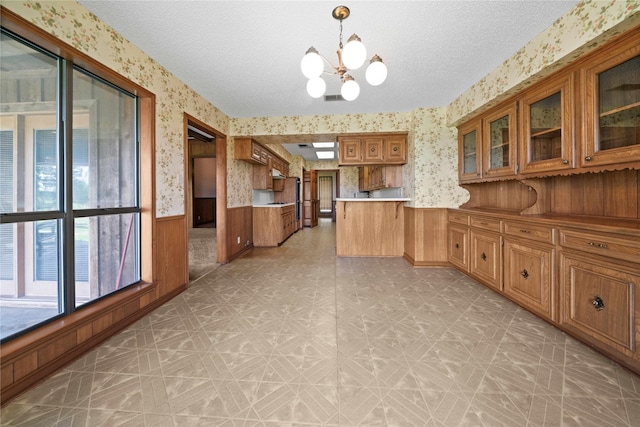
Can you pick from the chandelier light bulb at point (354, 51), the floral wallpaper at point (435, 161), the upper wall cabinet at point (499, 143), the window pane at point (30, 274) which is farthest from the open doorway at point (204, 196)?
the upper wall cabinet at point (499, 143)

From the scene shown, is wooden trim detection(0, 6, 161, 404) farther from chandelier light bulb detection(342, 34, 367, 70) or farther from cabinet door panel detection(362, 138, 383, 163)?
cabinet door panel detection(362, 138, 383, 163)

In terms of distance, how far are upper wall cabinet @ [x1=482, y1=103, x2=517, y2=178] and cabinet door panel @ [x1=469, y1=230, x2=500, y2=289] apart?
0.72 metres

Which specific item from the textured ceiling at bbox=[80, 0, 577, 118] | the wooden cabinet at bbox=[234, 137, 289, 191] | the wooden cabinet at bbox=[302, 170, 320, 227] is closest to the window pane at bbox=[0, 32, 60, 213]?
the textured ceiling at bbox=[80, 0, 577, 118]

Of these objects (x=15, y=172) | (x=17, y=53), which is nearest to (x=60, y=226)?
(x=15, y=172)

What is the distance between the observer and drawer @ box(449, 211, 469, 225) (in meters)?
3.42

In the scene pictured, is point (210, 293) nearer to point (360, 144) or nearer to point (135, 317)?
point (135, 317)

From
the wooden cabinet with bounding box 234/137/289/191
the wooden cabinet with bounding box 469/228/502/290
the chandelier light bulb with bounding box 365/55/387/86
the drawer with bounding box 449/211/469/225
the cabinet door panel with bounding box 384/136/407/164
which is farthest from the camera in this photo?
the wooden cabinet with bounding box 234/137/289/191

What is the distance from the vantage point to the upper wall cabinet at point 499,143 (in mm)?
2711

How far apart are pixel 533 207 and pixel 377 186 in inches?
125

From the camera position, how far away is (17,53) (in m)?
1.63

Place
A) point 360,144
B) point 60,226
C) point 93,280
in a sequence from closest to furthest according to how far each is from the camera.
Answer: point 60,226 → point 93,280 → point 360,144

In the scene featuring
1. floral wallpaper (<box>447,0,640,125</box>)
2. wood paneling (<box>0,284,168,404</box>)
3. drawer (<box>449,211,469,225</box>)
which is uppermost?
floral wallpaper (<box>447,0,640,125</box>)

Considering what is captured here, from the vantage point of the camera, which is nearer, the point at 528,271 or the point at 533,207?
the point at 528,271

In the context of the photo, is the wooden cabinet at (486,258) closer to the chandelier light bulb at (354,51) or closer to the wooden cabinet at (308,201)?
the chandelier light bulb at (354,51)
